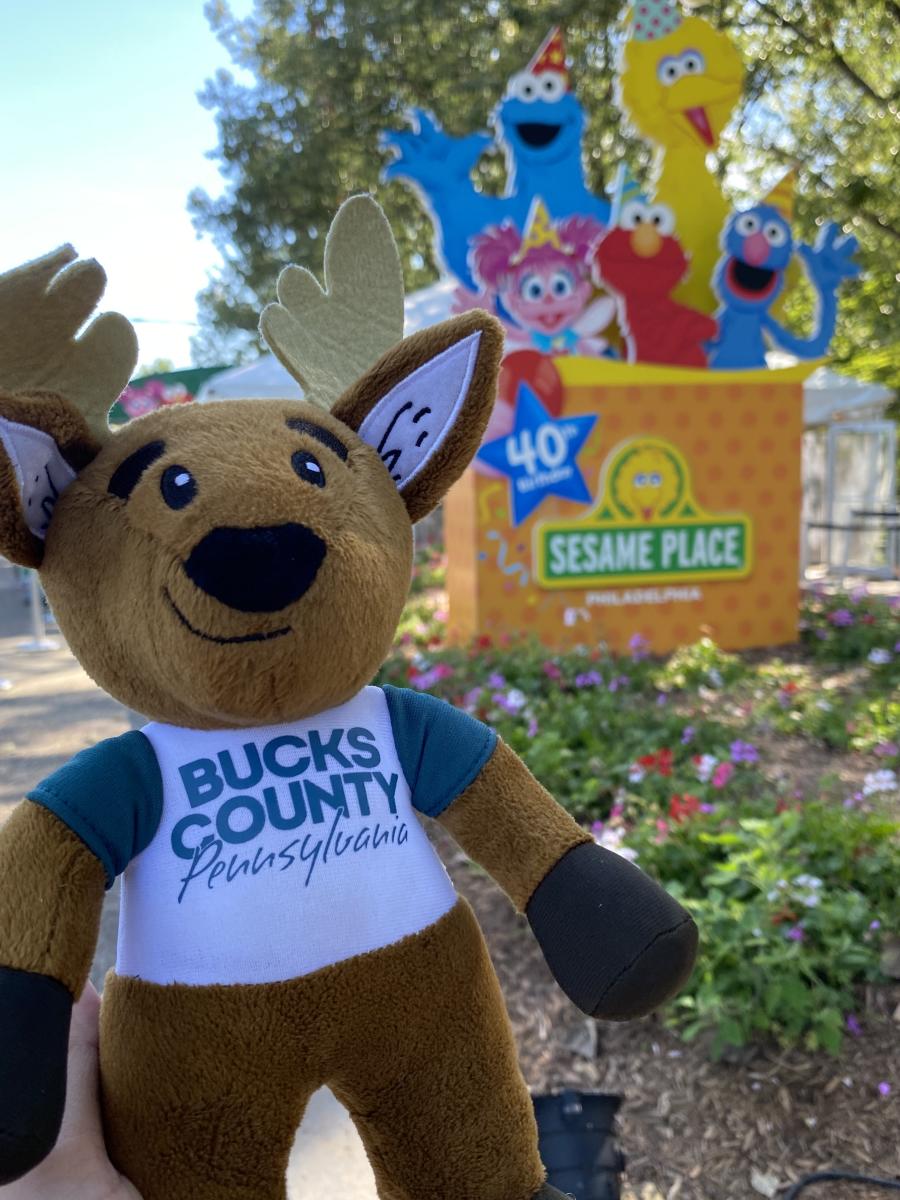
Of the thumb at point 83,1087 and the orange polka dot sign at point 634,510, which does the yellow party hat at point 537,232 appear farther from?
the thumb at point 83,1087

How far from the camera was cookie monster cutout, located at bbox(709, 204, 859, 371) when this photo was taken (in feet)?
22.9

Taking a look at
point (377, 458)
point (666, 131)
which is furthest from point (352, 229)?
point (666, 131)

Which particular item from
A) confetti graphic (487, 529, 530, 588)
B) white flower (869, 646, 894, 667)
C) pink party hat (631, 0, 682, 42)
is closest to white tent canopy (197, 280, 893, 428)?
confetti graphic (487, 529, 530, 588)

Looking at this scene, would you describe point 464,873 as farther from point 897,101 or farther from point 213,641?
point 897,101

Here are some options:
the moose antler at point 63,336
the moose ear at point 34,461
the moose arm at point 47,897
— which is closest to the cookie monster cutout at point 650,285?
the moose antler at point 63,336

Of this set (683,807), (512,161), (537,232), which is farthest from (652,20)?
(683,807)

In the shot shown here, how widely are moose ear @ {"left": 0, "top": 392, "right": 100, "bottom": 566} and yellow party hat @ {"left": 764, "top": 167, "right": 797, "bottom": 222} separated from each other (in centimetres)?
696

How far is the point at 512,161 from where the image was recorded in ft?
22.0

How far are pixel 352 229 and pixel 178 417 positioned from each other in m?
0.48

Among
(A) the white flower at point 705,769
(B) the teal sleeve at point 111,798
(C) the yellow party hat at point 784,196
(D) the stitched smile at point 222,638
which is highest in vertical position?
(C) the yellow party hat at point 784,196

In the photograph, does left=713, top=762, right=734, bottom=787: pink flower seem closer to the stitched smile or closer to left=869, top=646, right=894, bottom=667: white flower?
left=869, top=646, right=894, bottom=667: white flower

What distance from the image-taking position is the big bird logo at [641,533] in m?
6.86

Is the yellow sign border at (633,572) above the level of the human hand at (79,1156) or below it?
below

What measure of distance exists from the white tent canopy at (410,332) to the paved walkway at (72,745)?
201cm
